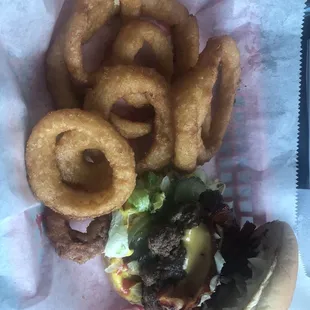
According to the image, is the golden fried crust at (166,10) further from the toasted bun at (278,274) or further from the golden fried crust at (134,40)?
the toasted bun at (278,274)

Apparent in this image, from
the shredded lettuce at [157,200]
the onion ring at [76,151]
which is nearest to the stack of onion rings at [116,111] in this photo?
the onion ring at [76,151]

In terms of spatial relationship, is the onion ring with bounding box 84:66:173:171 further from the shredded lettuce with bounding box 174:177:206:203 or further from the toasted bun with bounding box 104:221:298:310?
the toasted bun with bounding box 104:221:298:310

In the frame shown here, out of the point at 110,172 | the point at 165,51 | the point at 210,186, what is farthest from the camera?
the point at 210,186

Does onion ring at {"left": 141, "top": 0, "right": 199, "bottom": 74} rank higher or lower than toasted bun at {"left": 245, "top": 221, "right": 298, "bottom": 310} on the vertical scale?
higher

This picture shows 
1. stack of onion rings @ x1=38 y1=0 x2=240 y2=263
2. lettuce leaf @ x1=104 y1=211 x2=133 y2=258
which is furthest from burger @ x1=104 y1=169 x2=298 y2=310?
stack of onion rings @ x1=38 y1=0 x2=240 y2=263

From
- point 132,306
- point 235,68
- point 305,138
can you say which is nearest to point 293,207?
point 305,138

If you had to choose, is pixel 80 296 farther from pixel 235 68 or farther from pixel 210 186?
pixel 235 68

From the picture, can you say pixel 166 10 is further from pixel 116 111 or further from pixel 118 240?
pixel 118 240
